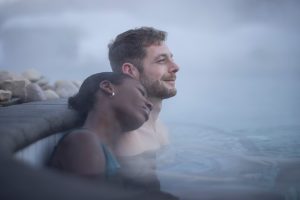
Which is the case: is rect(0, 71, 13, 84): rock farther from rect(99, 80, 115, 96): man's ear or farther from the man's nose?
rect(99, 80, 115, 96): man's ear

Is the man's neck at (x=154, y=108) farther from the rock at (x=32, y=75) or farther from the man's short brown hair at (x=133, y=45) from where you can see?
the rock at (x=32, y=75)

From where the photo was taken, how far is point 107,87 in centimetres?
189

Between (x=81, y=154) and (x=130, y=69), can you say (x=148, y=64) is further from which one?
(x=81, y=154)

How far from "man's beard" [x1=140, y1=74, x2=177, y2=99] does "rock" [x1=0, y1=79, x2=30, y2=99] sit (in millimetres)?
2854

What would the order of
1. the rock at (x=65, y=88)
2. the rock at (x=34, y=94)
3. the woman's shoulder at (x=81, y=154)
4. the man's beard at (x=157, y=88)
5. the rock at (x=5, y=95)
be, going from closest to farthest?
the woman's shoulder at (x=81, y=154) < the man's beard at (x=157, y=88) < the rock at (x=5, y=95) < the rock at (x=34, y=94) < the rock at (x=65, y=88)

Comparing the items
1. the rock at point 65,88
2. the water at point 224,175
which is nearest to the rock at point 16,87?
the rock at point 65,88

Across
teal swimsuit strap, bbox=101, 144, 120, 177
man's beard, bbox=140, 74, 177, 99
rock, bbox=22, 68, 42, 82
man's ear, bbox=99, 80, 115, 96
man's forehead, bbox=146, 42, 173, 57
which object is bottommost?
teal swimsuit strap, bbox=101, 144, 120, 177

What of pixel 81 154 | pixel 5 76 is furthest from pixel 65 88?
pixel 81 154

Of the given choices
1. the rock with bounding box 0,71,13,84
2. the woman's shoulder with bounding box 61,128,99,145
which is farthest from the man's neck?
the rock with bounding box 0,71,13,84

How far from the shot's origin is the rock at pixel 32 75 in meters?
7.00

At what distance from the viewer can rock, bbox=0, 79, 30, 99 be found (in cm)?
495

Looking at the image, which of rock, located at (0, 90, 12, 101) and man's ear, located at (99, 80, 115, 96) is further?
rock, located at (0, 90, 12, 101)

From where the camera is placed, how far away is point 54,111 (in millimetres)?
2000

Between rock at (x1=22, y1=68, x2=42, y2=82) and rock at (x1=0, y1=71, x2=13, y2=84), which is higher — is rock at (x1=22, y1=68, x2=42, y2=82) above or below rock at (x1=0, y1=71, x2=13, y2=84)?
above
